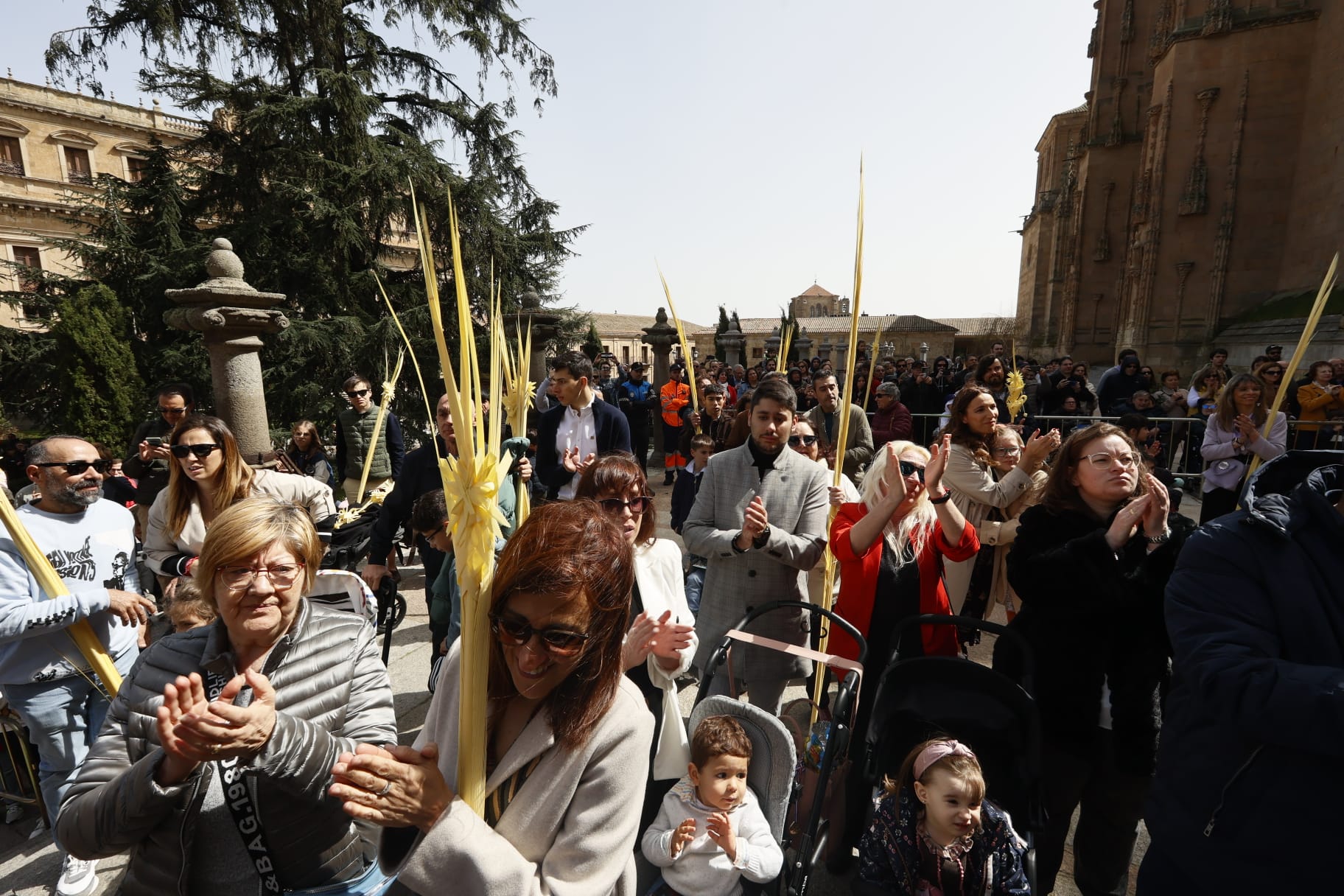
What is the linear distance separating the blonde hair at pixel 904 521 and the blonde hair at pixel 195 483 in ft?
9.42

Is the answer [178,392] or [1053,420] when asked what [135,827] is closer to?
[178,392]

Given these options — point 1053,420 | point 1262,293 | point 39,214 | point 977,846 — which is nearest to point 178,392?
point 977,846

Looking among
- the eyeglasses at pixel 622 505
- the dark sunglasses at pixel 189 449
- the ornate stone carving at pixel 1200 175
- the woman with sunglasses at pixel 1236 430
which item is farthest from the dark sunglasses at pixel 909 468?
the ornate stone carving at pixel 1200 175

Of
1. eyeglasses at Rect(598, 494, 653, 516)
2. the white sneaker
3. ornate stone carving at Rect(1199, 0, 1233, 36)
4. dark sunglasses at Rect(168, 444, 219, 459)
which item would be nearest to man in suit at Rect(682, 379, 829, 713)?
eyeglasses at Rect(598, 494, 653, 516)

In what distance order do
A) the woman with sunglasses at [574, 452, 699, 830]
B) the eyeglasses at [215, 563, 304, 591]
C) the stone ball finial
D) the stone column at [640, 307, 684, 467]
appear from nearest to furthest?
the eyeglasses at [215, 563, 304, 591] → the woman with sunglasses at [574, 452, 699, 830] → the stone ball finial → the stone column at [640, 307, 684, 467]

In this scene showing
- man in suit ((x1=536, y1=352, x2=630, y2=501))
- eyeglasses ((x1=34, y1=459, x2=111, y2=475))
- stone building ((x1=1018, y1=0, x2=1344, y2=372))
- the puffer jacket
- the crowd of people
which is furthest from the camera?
stone building ((x1=1018, y1=0, x2=1344, y2=372))

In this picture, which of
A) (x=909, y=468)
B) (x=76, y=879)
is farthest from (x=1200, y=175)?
(x=76, y=879)

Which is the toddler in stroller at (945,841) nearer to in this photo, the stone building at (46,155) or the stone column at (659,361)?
the stone column at (659,361)

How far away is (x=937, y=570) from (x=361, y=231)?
13357mm

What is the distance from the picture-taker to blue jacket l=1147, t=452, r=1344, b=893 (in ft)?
4.30

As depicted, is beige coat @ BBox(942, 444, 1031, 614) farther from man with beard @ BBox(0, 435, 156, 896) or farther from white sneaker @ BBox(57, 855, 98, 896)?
white sneaker @ BBox(57, 855, 98, 896)

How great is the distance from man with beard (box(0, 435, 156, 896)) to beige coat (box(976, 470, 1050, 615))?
4182 mm

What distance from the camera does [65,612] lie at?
7.43 ft

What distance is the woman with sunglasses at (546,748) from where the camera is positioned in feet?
3.61
